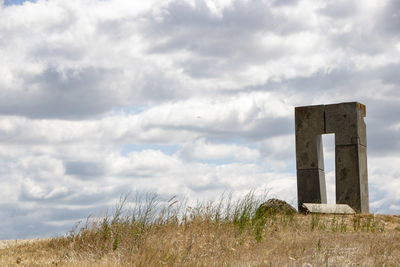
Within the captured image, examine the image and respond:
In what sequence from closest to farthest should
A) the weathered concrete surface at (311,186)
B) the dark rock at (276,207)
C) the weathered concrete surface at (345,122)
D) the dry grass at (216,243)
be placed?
the dry grass at (216,243) → the dark rock at (276,207) → the weathered concrete surface at (345,122) → the weathered concrete surface at (311,186)

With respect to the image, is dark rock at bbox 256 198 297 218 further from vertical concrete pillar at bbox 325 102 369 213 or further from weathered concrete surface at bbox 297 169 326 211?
vertical concrete pillar at bbox 325 102 369 213

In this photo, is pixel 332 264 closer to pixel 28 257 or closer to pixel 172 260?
pixel 172 260

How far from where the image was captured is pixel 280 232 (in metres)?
9.53

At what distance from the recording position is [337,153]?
14.4 metres

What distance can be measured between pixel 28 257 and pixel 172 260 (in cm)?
363

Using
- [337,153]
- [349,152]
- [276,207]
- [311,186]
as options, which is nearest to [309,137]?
[337,153]

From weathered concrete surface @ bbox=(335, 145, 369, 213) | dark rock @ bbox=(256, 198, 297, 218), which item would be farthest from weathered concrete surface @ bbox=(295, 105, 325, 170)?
dark rock @ bbox=(256, 198, 297, 218)

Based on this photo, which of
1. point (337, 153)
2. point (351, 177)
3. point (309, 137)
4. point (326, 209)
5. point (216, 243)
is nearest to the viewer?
point (216, 243)

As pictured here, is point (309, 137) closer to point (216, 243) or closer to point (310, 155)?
point (310, 155)

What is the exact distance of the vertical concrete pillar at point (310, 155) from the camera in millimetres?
14289

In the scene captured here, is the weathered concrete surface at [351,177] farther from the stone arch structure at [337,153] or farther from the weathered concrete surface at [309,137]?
the weathered concrete surface at [309,137]

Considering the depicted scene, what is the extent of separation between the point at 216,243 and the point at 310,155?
7.23 m

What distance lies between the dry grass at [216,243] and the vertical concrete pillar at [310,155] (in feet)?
8.75

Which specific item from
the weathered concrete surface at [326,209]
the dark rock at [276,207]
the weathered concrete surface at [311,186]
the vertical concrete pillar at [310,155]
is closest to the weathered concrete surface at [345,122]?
the vertical concrete pillar at [310,155]
